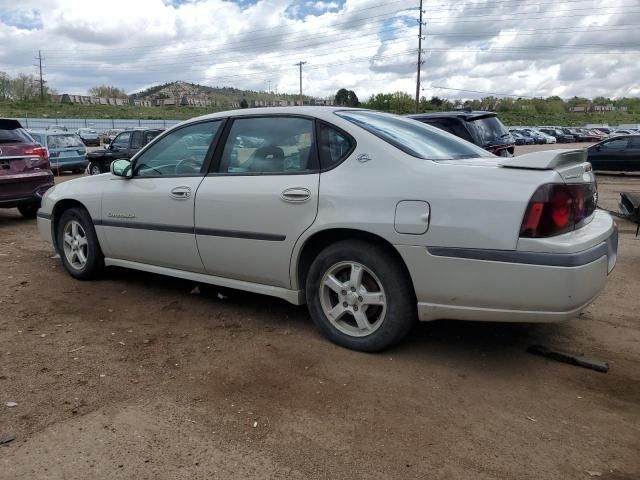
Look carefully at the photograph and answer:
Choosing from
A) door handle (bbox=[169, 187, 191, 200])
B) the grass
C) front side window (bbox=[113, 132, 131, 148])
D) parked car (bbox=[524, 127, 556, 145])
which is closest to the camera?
door handle (bbox=[169, 187, 191, 200])

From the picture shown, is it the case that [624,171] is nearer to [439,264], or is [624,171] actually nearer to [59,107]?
[439,264]

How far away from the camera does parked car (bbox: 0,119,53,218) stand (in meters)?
8.27

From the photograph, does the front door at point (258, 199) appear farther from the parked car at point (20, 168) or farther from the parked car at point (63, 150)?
the parked car at point (63, 150)

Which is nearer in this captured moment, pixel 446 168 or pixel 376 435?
pixel 376 435

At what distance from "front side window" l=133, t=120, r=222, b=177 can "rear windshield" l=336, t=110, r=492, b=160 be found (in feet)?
3.65

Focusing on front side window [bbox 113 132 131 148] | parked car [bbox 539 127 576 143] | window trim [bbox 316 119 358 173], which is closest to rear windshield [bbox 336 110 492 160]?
window trim [bbox 316 119 358 173]

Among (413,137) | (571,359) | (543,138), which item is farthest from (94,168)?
(543,138)

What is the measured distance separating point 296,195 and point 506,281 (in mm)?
1419

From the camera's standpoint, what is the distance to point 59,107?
79.0m

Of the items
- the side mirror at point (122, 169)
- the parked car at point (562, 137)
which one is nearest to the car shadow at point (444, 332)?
the side mirror at point (122, 169)

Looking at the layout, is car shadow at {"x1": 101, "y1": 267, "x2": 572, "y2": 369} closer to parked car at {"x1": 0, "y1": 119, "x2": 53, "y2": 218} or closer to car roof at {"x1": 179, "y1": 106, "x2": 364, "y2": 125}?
car roof at {"x1": 179, "y1": 106, "x2": 364, "y2": 125}

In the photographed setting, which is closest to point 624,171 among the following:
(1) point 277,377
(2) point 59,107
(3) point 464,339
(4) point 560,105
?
(3) point 464,339

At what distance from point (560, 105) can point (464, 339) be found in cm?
13369

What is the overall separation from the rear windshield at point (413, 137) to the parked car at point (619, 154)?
1680 cm
